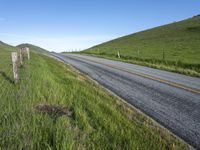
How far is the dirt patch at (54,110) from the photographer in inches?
239

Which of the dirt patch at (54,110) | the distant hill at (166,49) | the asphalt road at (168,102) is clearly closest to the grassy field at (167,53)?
the distant hill at (166,49)

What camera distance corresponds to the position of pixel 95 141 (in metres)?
4.52

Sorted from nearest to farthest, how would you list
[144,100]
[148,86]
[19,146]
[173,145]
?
[19,146] < [173,145] < [144,100] < [148,86]

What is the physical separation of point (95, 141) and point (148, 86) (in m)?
6.45

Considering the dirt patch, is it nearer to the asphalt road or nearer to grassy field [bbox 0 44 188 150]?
grassy field [bbox 0 44 188 150]

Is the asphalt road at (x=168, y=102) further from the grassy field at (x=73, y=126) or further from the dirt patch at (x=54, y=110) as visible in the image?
the dirt patch at (x=54, y=110)

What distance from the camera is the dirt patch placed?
6071 mm

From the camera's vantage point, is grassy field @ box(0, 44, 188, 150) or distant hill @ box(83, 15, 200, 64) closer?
grassy field @ box(0, 44, 188, 150)

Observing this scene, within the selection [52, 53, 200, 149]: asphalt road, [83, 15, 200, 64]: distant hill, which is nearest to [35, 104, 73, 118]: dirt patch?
[52, 53, 200, 149]: asphalt road

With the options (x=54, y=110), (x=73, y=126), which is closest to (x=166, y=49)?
(x=54, y=110)

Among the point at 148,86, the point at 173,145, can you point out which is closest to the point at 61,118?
the point at 173,145

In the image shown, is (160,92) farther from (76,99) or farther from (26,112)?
(26,112)

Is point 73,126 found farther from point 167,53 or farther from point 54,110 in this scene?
point 167,53

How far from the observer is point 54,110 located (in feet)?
20.7
